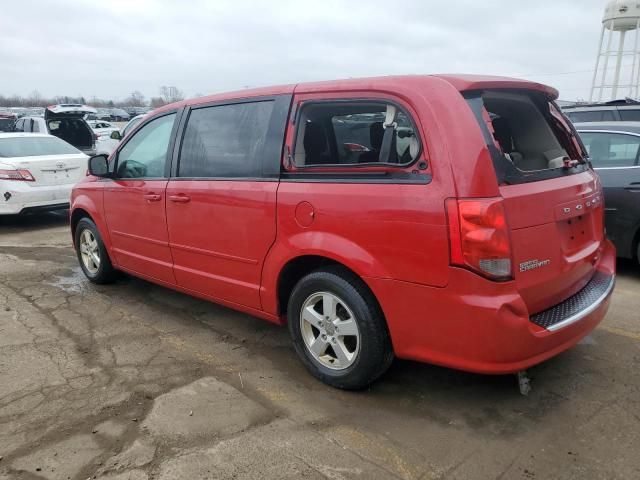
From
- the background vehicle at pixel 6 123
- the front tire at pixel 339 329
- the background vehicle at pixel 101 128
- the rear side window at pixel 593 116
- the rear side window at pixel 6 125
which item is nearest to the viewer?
the front tire at pixel 339 329

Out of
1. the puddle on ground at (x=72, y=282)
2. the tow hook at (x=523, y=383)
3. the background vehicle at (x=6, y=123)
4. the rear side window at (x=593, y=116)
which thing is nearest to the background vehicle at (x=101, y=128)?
the background vehicle at (x=6, y=123)

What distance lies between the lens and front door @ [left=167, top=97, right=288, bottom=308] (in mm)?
3432

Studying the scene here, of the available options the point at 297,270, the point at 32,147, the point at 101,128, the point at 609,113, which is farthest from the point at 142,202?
the point at 101,128

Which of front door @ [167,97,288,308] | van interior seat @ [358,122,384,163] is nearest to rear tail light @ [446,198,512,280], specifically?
van interior seat @ [358,122,384,163]

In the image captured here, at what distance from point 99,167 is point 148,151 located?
2.11 feet

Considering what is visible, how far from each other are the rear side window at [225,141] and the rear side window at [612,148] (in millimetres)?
3844

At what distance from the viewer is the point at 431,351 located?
2.79m

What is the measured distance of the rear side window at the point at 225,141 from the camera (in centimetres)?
353

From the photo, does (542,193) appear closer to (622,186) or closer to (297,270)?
(297,270)

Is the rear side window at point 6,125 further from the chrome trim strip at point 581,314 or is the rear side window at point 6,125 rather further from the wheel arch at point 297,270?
the chrome trim strip at point 581,314

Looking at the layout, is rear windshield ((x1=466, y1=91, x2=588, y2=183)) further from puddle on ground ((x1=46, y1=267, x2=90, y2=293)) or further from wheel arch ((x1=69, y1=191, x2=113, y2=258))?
puddle on ground ((x1=46, y1=267, x2=90, y2=293))

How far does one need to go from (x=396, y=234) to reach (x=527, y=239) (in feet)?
2.11

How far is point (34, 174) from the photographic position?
8.34 metres

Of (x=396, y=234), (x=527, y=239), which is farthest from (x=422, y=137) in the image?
(x=527, y=239)
